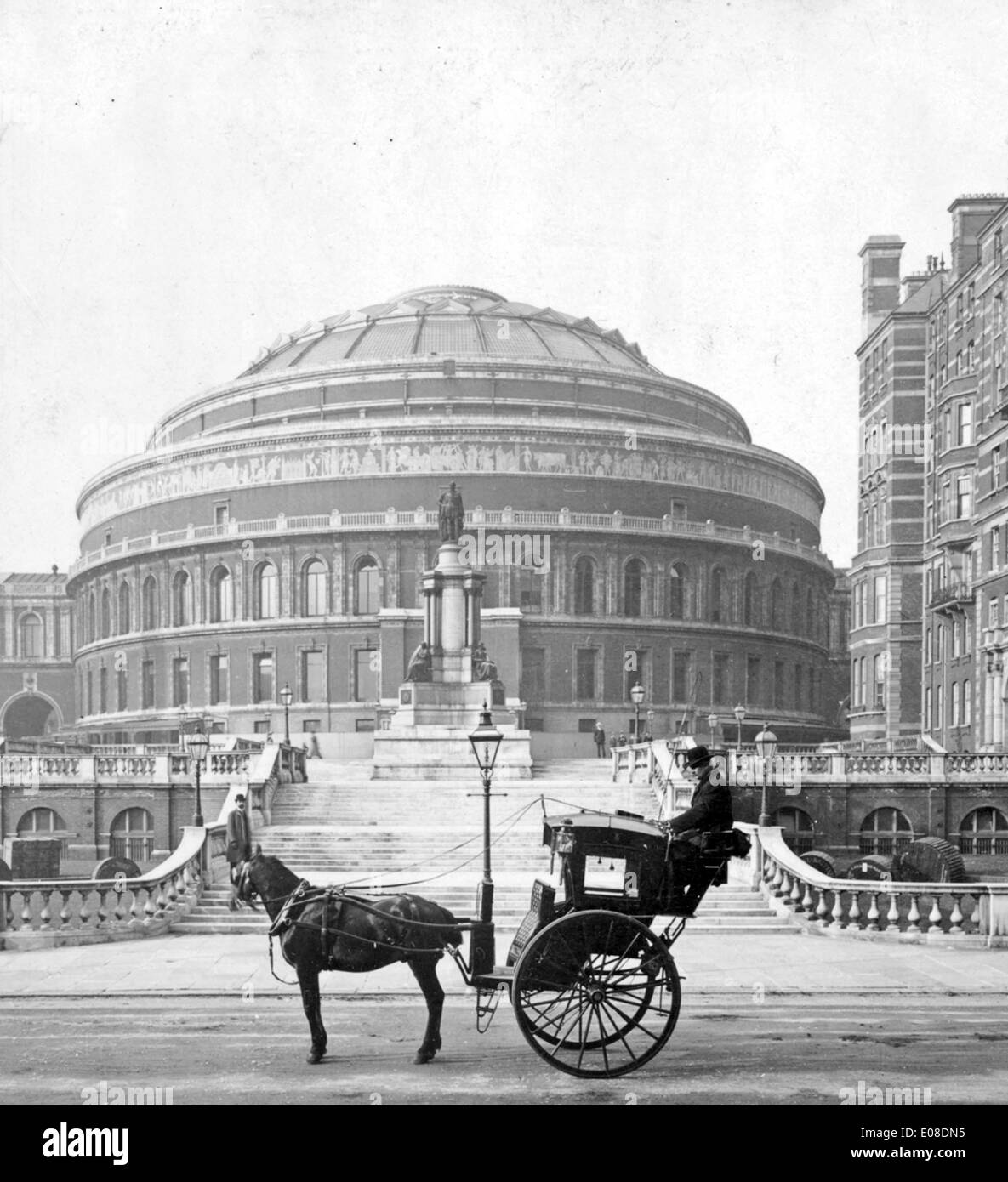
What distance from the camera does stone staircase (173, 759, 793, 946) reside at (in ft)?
81.3

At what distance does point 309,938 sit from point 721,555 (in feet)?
200

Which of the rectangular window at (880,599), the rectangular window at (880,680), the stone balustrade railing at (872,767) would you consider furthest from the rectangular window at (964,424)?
the stone balustrade railing at (872,767)

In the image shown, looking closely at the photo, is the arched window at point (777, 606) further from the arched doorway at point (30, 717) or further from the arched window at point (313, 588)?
the arched doorway at point (30, 717)

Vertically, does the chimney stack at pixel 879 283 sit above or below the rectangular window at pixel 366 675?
above

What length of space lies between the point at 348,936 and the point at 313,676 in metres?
→ 57.5

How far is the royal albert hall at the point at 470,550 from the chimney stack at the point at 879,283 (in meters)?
9.49

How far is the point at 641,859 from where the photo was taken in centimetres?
1135

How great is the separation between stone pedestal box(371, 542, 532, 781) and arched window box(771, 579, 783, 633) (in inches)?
1077

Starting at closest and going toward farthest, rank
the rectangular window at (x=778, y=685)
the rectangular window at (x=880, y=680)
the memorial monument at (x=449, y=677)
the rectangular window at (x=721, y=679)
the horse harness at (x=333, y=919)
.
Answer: the horse harness at (x=333, y=919), the memorial monument at (x=449, y=677), the rectangular window at (x=880, y=680), the rectangular window at (x=721, y=679), the rectangular window at (x=778, y=685)

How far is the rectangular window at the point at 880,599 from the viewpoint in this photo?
6331 cm

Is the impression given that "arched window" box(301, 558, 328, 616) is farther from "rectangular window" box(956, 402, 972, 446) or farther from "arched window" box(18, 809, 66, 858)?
"rectangular window" box(956, 402, 972, 446)

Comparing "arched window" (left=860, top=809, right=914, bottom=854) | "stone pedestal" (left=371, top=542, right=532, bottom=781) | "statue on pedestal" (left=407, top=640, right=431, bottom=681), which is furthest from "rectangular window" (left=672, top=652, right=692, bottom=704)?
"arched window" (left=860, top=809, right=914, bottom=854)
